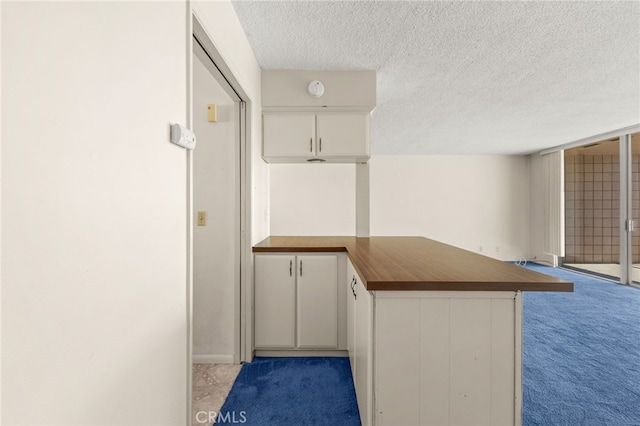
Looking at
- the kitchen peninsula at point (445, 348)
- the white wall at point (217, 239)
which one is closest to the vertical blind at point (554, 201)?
the kitchen peninsula at point (445, 348)

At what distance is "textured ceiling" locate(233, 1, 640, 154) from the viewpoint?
1703mm

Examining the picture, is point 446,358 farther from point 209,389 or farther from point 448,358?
point 209,389

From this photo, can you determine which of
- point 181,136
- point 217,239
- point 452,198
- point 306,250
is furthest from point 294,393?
point 452,198

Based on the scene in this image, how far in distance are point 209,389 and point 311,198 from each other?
13.9ft

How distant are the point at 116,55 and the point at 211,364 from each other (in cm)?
213

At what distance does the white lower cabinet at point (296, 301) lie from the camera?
7.27ft

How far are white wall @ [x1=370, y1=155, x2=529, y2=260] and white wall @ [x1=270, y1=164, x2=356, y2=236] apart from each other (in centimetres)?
72

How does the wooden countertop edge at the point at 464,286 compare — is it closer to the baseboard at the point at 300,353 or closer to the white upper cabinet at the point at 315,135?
the baseboard at the point at 300,353

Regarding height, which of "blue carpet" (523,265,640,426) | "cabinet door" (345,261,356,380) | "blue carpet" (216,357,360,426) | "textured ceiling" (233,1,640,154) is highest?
"textured ceiling" (233,1,640,154)

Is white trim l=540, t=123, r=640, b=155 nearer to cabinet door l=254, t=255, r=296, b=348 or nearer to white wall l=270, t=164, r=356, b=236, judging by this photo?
white wall l=270, t=164, r=356, b=236

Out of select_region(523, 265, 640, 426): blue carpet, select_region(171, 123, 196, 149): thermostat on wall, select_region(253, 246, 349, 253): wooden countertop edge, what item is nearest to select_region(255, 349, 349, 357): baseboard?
select_region(253, 246, 349, 253): wooden countertop edge

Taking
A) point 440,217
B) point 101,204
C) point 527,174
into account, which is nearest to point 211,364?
point 101,204

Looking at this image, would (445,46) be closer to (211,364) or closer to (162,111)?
(162,111)

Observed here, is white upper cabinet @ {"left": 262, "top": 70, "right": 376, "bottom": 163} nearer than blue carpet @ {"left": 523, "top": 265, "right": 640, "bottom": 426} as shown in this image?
No
